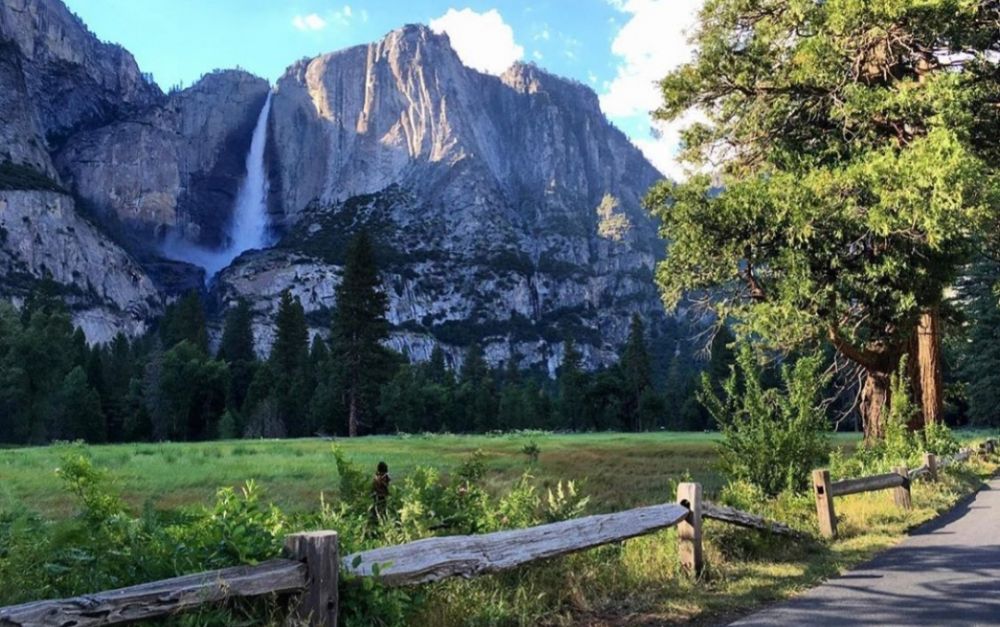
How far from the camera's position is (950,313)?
19781 millimetres

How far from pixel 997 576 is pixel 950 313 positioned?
14621mm

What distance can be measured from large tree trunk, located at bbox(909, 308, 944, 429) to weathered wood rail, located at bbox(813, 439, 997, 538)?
3.11 meters

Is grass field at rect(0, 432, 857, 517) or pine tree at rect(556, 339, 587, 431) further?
pine tree at rect(556, 339, 587, 431)

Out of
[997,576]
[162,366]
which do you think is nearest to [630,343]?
[162,366]

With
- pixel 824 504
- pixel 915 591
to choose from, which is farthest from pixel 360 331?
pixel 915 591

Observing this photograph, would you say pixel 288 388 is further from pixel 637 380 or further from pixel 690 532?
pixel 690 532

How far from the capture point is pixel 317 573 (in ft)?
13.7

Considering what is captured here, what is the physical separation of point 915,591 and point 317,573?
5677 mm

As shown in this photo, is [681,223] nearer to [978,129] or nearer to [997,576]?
[978,129]

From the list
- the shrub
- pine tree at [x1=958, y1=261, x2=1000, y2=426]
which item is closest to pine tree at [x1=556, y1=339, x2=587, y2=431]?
pine tree at [x1=958, y1=261, x2=1000, y2=426]

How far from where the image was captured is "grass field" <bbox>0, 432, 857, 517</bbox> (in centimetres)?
2034

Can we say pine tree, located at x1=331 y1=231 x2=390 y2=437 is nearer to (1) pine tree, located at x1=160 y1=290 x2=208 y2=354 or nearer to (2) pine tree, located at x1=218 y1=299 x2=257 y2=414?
(2) pine tree, located at x1=218 y1=299 x2=257 y2=414

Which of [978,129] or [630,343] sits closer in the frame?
[978,129]

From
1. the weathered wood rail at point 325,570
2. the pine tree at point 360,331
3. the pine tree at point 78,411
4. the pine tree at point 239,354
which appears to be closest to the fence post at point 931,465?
the weathered wood rail at point 325,570
